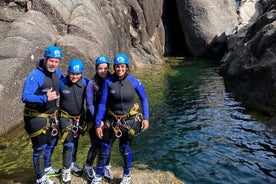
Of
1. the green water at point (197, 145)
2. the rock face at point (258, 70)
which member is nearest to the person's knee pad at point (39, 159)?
the green water at point (197, 145)

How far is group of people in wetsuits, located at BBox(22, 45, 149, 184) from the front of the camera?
7535 mm

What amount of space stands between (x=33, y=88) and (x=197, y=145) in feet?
25.5

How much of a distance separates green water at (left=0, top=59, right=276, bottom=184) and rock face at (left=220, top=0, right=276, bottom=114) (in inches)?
35.7

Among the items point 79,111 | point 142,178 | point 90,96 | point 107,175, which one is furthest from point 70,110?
point 142,178

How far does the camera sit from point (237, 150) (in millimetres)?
12242

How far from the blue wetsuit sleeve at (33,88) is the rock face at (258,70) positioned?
1252 centimetres

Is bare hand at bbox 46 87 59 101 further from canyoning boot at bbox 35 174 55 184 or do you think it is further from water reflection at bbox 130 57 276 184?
water reflection at bbox 130 57 276 184

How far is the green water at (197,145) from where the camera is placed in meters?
10.5

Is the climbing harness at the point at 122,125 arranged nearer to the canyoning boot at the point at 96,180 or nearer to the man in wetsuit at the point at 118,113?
the man in wetsuit at the point at 118,113

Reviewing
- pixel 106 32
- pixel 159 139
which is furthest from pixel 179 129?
pixel 106 32

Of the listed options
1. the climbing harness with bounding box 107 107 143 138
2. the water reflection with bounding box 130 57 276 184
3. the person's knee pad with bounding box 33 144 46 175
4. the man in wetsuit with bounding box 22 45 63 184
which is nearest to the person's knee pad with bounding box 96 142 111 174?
the climbing harness with bounding box 107 107 143 138

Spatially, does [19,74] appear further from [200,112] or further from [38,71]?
[200,112]

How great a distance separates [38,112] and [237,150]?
8.11 meters

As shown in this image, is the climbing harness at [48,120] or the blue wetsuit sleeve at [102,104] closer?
the climbing harness at [48,120]
